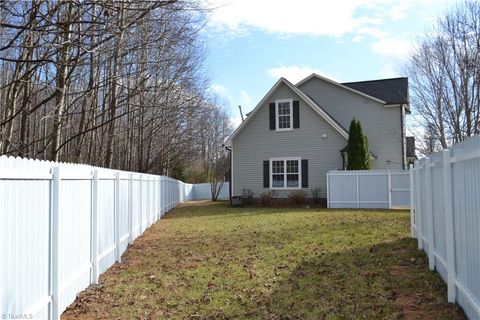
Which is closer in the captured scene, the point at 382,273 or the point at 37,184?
the point at 37,184

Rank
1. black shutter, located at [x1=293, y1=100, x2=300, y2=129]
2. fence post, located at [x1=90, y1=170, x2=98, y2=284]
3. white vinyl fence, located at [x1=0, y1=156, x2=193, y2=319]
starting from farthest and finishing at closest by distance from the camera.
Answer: black shutter, located at [x1=293, y1=100, x2=300, y2=129] → fence post, located at [x1=90, y1=170, x2=98, y2=284] → white vinyl fence, located at [x1=0, y1=156, x2=193, y2=319]

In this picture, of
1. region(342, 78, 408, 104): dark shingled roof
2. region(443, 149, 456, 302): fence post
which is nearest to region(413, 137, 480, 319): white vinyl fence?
region(443, 149, 456, 302): fence post

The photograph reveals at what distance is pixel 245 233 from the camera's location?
11.8 meters

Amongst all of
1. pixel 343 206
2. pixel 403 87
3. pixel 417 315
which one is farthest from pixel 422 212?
pixel 403 87

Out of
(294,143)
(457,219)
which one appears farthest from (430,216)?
(294,143)

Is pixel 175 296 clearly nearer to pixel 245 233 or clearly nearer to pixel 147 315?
pixel 147 315

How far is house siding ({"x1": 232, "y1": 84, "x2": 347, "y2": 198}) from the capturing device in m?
21.5

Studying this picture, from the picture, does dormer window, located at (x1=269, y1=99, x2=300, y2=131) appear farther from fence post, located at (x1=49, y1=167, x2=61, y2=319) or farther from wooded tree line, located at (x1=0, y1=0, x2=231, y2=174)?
fence post, located at (x1=49, y1=167, x2=61, y2=319)

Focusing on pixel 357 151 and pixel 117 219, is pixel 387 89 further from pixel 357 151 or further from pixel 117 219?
pixel 117 219

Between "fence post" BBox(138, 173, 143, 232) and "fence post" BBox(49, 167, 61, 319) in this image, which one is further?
"fence post" BBox(138, 173, 143, 232)

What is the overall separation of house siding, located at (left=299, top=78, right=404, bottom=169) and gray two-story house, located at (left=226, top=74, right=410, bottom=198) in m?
0.05

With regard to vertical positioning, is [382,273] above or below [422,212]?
below

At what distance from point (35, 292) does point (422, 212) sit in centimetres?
643

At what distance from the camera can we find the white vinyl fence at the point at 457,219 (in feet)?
13.3
